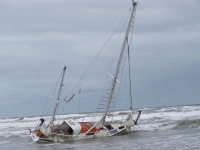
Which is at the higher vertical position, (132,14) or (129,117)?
(132,14)

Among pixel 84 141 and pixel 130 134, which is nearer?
pixel 84 141

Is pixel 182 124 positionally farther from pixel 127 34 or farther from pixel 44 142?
pixel 44 142

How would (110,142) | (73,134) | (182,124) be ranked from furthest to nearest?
(182,124) → (73,134) → (110,142)

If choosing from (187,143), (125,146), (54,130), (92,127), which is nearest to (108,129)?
(92,127)

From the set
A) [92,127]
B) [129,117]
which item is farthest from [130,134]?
[92,127]

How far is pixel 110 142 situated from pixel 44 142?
6731 mm

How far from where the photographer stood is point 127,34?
38.8m

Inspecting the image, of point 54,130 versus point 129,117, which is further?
point 129,117

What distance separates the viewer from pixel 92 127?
1431 inches

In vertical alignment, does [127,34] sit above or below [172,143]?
above

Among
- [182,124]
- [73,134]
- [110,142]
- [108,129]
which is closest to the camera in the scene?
[110,142]

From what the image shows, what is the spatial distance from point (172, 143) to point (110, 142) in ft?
18.5

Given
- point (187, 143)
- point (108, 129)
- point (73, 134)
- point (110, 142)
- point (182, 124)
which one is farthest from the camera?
point (182, 124)

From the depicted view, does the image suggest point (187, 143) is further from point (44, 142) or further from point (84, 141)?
point (44, 142)
